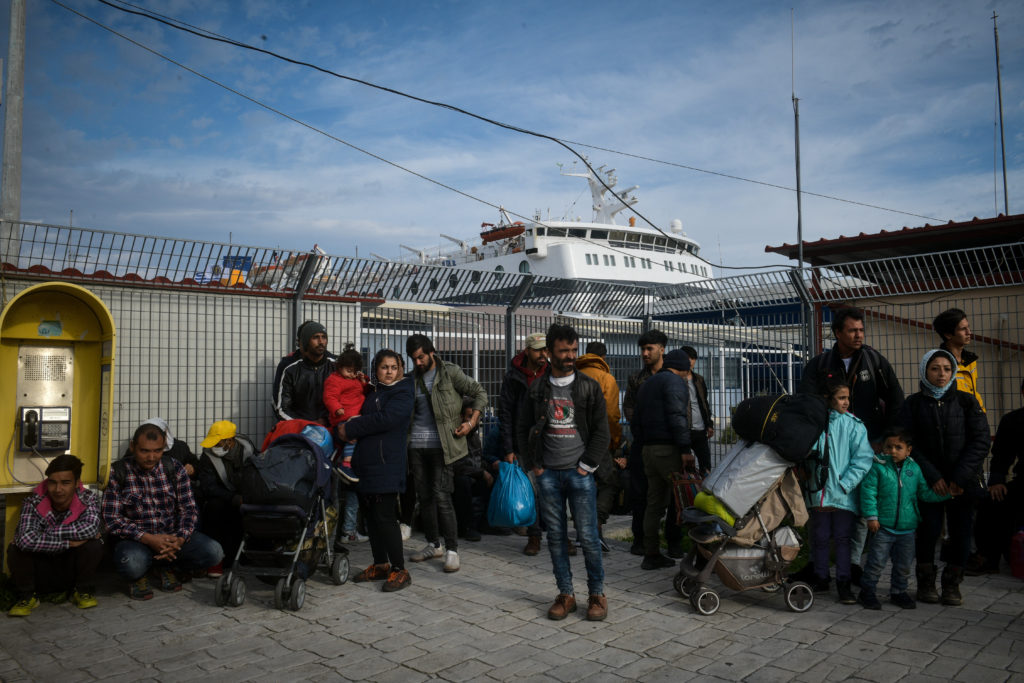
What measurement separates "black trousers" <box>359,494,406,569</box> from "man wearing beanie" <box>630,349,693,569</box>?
2032mm

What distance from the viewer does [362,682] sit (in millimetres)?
3658

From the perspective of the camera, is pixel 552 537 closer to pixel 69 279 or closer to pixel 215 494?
pixel 215 494

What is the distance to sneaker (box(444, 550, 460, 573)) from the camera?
5.78 meters

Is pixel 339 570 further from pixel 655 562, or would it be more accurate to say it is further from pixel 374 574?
pixel 655 562

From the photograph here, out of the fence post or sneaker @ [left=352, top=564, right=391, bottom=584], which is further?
the fence post

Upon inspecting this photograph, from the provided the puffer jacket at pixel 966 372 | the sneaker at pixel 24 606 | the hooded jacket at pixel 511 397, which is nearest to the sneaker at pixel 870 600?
the puffer jacket at pixel 966 372

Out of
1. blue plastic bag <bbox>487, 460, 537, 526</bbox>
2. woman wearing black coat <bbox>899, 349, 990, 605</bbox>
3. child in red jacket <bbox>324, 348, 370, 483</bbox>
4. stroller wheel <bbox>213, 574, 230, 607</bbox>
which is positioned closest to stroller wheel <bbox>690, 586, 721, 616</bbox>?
woman wearing black coat <bbox>899, 349, 990, 605</bbox>

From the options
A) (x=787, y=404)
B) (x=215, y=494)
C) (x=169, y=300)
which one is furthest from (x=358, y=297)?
(x=787, y=404)

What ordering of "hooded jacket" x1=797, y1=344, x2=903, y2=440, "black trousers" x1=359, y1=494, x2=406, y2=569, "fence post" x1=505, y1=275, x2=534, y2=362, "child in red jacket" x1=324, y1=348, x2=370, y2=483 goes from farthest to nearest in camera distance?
"fence post" x1=505, y1=275, x2=534, y2=362
"child in red jacket" x1=324, y1=348, x2=370, y2=483
"black trousers" x1=359, y1=494, x2=406, y2=569
"hooded jacket" x1=797, y1=344, x2=903, y2=440

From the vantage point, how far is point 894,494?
4723mm

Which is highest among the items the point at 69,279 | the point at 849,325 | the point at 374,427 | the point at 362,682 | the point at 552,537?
the point at 69,279

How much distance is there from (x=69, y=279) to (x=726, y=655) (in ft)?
19.4

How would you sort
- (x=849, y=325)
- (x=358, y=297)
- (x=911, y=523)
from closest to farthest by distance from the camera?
(x=911, y=523) < (x=849, y=325) < (x=358, y=297)

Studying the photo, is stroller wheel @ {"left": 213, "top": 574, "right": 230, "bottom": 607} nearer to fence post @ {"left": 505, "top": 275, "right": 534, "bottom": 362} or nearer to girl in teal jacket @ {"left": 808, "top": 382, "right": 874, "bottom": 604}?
girl in teal jacket @ {"left": 808, "top": 382, "right": 874, "bottom": 604}
